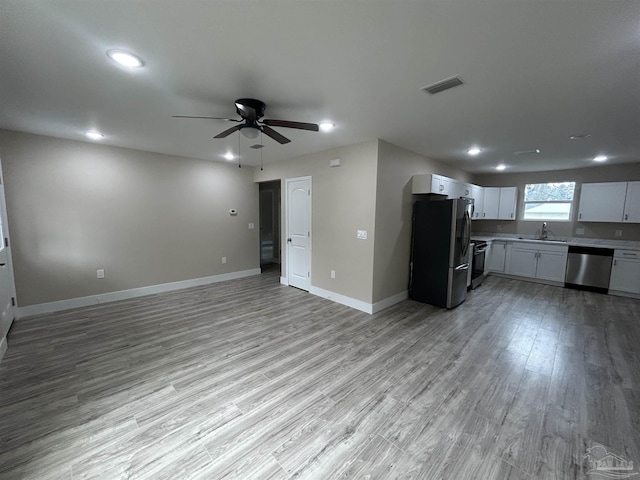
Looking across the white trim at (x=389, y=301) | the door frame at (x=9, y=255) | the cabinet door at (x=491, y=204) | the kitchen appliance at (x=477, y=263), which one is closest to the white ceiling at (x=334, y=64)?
the door frame at (x=9, y=255)

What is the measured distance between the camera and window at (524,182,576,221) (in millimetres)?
5738

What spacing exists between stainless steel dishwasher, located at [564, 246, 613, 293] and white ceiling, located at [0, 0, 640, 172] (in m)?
2.67

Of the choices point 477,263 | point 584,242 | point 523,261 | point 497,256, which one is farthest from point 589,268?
point 477,263

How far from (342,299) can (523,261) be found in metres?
4.60

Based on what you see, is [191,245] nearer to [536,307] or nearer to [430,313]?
[430,313]

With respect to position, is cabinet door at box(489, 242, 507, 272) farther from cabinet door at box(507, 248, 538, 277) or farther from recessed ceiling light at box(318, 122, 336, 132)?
recessed ceiling light at box(318, 122, 336, 132)

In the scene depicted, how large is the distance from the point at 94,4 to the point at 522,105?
11.2 ft

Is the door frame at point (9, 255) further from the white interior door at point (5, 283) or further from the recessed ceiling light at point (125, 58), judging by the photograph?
the recessed ceiling light at point (125, 58)

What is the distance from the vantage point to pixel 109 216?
4238mm

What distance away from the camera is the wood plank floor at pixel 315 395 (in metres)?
1.58

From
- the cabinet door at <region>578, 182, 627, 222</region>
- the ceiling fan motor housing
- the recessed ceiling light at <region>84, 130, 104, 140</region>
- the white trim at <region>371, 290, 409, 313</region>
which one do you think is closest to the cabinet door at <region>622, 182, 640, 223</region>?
the cabinet door at <region>578, 182, 627, 222</region>

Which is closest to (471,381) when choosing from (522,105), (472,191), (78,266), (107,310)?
(522,105)

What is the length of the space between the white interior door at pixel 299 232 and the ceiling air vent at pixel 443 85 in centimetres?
276

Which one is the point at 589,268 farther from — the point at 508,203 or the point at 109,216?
the point at 109,216
